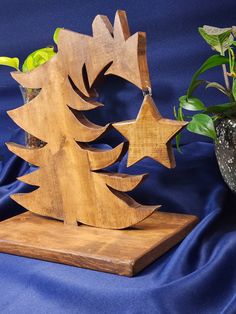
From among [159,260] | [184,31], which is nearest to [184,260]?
[159,260]

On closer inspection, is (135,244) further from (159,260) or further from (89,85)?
(89,85)

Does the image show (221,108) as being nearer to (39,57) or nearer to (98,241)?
(98,241)

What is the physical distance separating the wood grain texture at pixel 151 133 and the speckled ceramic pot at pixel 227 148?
0.44ft

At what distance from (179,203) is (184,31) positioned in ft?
1.31

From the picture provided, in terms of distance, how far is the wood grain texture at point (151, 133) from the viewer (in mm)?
858

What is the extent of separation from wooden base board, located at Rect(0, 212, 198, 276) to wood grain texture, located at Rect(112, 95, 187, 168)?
14 cm

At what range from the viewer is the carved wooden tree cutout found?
870 millimetres

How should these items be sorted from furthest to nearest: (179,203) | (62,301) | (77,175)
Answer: (179,203) → (77,175) → (62,301)

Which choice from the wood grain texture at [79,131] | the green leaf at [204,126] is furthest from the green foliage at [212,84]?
the wood grain texture at [79,131]

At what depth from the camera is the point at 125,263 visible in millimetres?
818

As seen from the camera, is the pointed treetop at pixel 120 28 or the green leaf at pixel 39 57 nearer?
the pointed treetop at pixel 120 28

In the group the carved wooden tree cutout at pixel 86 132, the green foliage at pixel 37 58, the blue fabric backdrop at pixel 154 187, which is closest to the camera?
the blue fabric backdrop at pixel 154 187

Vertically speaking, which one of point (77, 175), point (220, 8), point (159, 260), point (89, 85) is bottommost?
point (159, 260)

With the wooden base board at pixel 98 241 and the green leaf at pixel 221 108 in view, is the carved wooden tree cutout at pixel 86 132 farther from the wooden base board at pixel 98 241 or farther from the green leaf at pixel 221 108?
the green leaf at pixel 221 108
